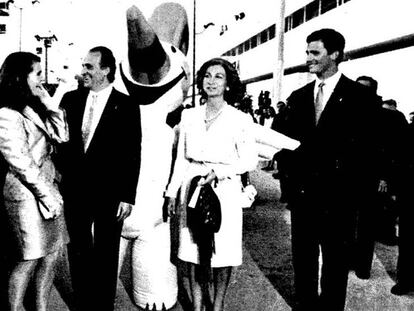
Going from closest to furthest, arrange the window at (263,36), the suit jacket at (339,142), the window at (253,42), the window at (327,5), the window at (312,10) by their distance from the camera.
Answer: the suit jacket at (339,142), the window at (327,5), the window at (312,10), the window at (263,36), the window at (253,42)

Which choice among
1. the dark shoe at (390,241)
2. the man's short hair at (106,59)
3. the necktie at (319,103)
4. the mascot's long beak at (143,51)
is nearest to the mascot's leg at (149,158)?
the mascot's long beak at (143,51)

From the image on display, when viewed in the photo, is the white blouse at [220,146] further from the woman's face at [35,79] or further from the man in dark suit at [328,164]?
the woman's face at [35,79]

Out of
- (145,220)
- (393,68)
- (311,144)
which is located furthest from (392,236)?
(393,68)

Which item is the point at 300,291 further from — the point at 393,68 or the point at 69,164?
the point at 393,68

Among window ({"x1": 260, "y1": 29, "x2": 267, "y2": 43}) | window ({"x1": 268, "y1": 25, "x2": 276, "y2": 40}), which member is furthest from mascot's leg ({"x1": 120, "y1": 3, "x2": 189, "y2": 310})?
window ({"x1": 260, "y1": 29, "x2": 267, "y2": 43})

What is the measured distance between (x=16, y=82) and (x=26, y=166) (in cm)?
44

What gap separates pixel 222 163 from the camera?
9.86ft

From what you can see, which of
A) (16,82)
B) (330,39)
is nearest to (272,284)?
(330,39)

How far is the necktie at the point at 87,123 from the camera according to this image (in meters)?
2.95

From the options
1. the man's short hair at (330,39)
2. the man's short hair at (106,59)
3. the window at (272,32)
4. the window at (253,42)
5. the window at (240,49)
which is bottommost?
the man's short hair at (106,59)

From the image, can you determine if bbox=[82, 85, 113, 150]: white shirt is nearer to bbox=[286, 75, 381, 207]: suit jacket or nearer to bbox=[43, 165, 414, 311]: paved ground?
bbox=[286, 75, 381, 207]: suit jacket

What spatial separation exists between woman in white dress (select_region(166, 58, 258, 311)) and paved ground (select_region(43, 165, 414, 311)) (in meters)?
0.67

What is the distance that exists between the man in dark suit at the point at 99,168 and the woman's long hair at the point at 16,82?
1.21 ft

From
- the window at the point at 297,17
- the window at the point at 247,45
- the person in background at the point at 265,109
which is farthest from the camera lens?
the window at the point at 247,45
